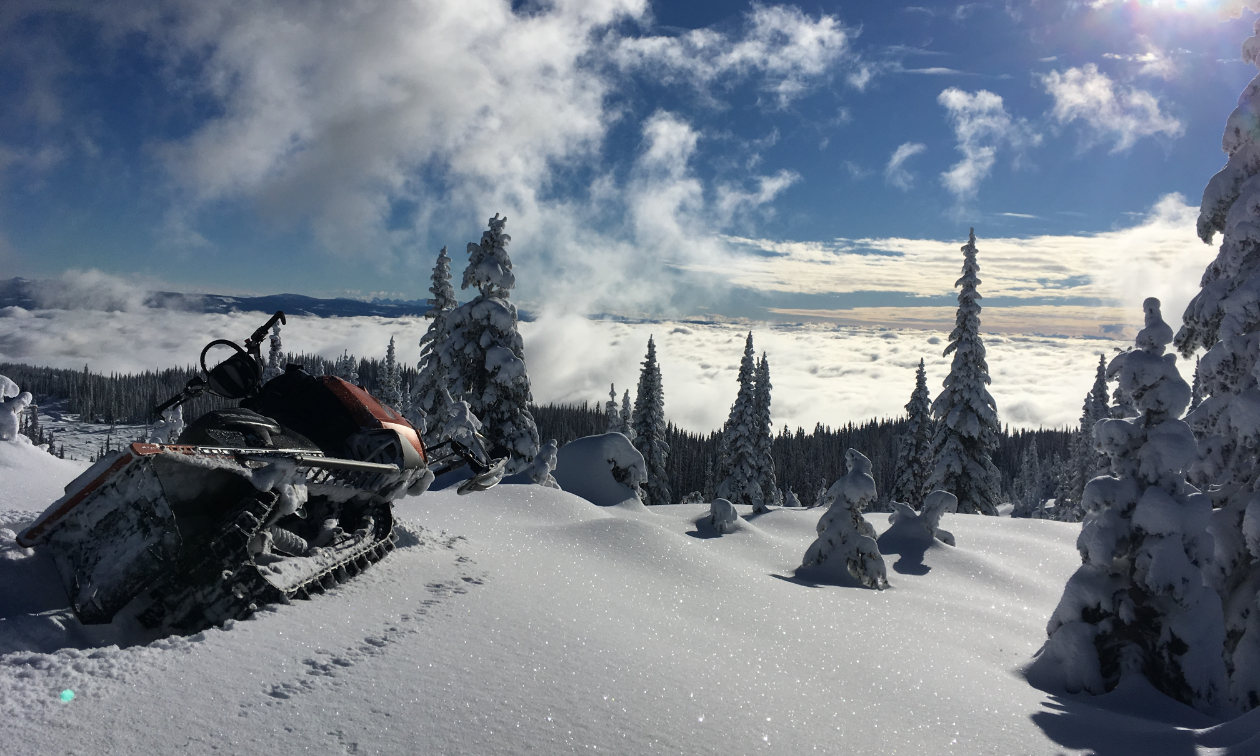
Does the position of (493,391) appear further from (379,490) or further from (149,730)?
(149,730)

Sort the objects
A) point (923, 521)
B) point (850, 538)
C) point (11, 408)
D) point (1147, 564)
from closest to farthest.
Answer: point (1147, 564)
point (11, 408)
point (850, 538)
point (923, 521)

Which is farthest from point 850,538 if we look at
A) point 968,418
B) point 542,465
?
point 968,418

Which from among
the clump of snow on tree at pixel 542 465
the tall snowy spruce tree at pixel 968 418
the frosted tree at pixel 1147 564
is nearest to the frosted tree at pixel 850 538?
the frosted tree at pixel 1147 564

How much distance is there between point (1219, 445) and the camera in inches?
379

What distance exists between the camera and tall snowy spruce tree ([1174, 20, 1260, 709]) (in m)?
8.42

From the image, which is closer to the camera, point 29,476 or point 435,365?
point 29,476

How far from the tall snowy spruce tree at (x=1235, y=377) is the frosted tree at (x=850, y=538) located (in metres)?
4.85

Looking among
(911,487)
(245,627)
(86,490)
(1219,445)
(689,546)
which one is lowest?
(911,487)

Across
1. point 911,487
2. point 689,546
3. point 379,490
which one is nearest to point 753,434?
point 911,487

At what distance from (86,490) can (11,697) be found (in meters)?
1.49

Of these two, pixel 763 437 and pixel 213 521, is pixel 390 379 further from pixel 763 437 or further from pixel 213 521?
pixel 213 521

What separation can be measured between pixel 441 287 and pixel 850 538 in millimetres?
26665

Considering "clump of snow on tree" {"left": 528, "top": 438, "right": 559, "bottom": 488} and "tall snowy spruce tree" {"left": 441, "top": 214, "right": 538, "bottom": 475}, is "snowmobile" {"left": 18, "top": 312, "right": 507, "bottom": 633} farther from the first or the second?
"tall snowy spruce tree" {"left": 441, "top": 214, "right": 538, "bottom": 475}

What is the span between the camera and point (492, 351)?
83.4 feet
